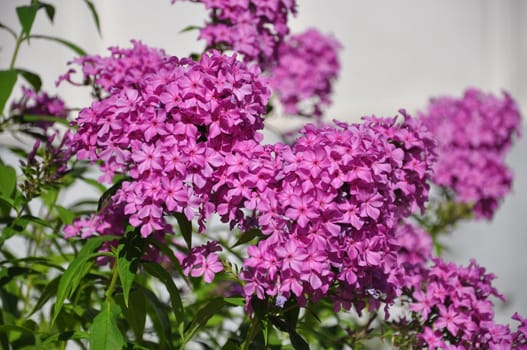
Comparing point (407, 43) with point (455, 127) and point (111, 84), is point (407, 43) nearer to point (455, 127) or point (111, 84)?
point (455, 127)

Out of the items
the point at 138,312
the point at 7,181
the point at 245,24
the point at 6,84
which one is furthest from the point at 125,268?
the point at 245,24

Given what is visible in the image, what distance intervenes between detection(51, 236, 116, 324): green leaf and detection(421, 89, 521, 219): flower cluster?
1.73 metres

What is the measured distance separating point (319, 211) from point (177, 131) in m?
0.29

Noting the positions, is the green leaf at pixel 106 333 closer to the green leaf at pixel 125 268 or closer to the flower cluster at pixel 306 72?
the green leaf at pixel 125 268

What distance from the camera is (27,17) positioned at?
1945mm

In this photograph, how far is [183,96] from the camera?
4.75ft

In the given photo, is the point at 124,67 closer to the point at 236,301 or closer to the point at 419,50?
the point at 236,301

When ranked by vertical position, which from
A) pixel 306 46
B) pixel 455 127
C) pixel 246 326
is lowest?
pixel 246 326

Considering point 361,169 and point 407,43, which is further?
point 407,43

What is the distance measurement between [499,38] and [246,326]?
491 cm

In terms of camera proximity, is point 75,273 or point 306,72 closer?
point 75,273

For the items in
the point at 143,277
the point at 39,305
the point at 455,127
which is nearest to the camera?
the point at 39,305

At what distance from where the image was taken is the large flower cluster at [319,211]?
139 centimetres

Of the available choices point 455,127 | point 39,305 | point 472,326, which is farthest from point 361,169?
point 455,127
